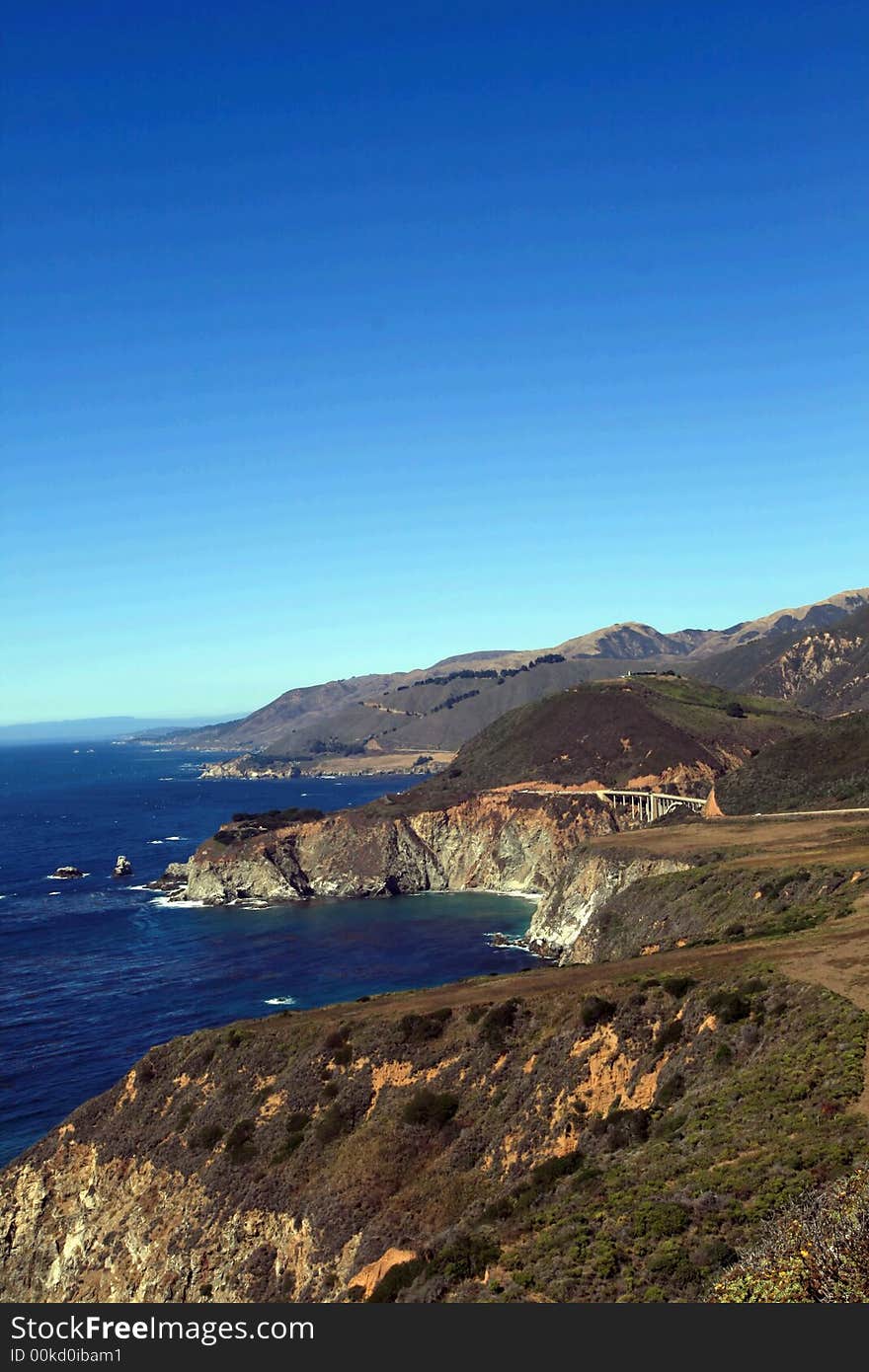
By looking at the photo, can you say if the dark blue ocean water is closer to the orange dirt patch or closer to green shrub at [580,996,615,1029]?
the orange dirt patch

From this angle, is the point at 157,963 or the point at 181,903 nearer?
the point at 157,963

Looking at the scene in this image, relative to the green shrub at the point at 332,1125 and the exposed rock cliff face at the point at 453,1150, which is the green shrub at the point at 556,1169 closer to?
the exposed rock cliff face at the point at 453,1150

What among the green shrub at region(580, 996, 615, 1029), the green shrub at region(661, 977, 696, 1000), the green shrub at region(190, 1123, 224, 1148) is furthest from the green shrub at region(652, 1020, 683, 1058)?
the green shrub at region(190, 1123, 224, 1148)

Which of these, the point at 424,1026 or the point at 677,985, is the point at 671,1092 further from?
the point at 424,1026

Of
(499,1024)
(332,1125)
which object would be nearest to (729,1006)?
(499,1024)

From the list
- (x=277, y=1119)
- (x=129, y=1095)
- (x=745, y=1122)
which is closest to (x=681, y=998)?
(x=745, y=1122)
